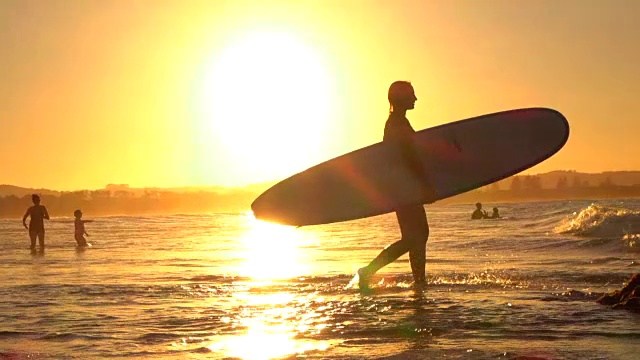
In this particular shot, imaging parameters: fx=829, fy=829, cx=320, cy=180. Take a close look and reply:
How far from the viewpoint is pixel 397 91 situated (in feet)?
30.1

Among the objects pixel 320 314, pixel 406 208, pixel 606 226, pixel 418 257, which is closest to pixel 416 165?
pixel 406 208

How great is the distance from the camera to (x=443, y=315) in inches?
279

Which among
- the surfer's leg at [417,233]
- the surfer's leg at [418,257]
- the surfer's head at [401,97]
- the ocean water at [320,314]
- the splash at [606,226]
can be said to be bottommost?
the ocean water at [320,314]

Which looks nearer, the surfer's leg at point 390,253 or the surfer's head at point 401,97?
the surfer's leg at point 390,253

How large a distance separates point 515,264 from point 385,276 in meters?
3.35

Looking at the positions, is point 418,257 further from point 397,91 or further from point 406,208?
point 397,91

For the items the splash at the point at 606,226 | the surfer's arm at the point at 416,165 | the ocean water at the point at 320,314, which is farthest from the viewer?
the splash at the point at 606,226

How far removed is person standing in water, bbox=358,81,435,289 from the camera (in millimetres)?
8969

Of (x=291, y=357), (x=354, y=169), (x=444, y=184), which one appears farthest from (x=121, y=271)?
(x=291, y=357)

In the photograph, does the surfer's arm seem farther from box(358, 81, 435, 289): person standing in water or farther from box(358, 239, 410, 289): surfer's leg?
box(358, 239, 410, 289): surfer's leg

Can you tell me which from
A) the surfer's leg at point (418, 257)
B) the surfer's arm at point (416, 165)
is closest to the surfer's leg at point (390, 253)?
the surfer's leg at point (418, 257)

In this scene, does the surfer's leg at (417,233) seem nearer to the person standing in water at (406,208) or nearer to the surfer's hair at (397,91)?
the person standing in water at (406,208)

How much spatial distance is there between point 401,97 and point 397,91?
8cm

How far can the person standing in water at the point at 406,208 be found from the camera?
8.97m
